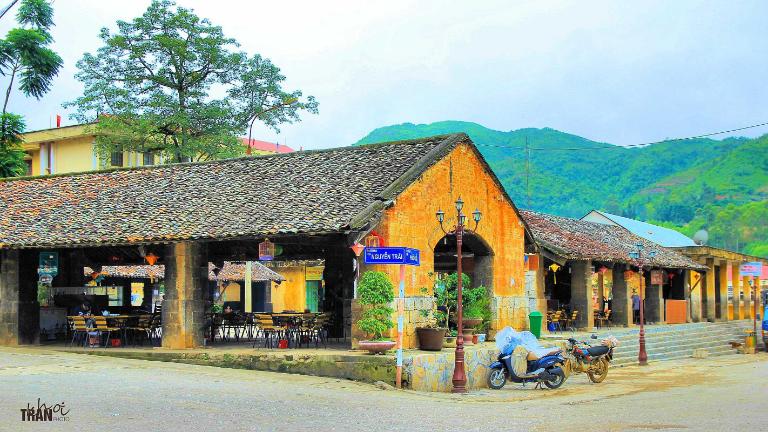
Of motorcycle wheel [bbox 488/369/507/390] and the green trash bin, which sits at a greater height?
the green trash bin

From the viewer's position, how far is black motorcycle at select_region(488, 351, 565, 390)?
19.1 meters

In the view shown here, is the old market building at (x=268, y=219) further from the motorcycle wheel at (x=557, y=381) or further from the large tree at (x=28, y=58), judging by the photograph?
the large tree at (x=28, y=58)

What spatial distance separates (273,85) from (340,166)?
2279cm

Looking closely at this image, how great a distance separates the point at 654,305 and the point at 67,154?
102ft

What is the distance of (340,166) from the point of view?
73.7ft

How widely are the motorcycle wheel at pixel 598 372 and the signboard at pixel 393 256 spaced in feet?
19.5

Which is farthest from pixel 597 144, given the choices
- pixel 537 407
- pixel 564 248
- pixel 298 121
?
pixel 537 407

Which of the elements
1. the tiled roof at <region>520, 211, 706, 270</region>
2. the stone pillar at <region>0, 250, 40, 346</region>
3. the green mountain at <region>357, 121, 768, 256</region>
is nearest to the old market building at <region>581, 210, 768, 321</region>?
the tiled roof at <region>520, 211, 706, 270</region>

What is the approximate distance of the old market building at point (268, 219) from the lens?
64.5ft

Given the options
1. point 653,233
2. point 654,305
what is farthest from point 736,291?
point 654,305

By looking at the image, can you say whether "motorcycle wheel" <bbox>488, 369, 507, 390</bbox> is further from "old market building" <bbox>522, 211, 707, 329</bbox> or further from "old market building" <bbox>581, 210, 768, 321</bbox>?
"old market building" <bbox>581, 210, 768, 321</bbox>

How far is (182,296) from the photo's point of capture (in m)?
21.0

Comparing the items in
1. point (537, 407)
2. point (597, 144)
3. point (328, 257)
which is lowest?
point (537, 407)

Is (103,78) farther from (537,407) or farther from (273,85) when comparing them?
(537,407)
